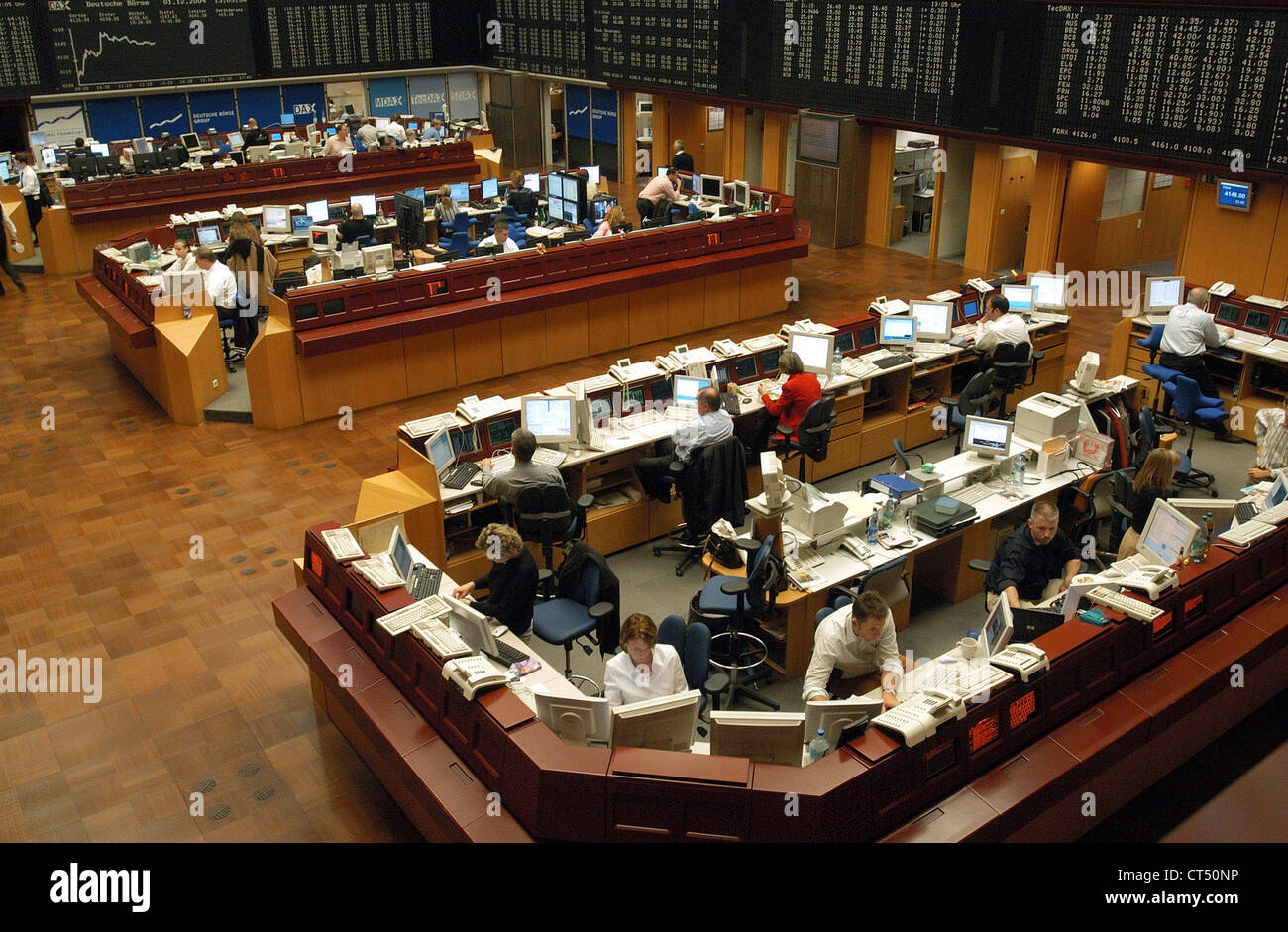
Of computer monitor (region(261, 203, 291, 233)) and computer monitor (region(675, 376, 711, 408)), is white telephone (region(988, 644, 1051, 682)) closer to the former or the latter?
computer monitor (region(675, 376, 711, 408))

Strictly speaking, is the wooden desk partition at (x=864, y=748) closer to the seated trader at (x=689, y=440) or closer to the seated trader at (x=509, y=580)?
the seated trader at (x=509, y=580)

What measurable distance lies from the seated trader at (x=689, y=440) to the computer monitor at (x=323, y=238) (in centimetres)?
690

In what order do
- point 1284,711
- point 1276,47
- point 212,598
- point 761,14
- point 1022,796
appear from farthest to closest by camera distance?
point 761,14 → point 1276,47 → point 212,598 → point 1284,711 → point 1022,796

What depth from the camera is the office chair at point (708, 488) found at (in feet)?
Answer: 23.8

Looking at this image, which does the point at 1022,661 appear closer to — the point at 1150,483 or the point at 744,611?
the point at 744,611

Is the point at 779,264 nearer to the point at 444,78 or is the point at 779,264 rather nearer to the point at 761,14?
the point at 761,14

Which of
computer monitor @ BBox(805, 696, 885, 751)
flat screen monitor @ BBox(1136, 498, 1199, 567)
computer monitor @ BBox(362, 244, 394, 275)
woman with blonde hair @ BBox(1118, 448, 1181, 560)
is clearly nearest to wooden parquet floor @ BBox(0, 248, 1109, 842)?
computer monitor @ BBox(362, 244, 394, 275)

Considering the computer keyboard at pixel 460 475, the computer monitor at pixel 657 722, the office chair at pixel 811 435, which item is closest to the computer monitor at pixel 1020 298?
the office chair at pixel 811 435

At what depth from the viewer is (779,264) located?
12.8 meters

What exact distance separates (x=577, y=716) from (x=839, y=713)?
1111mm

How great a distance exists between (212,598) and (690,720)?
4.09 meters

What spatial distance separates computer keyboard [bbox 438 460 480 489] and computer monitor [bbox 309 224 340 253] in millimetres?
6547

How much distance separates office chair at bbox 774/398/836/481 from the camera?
318 inches
